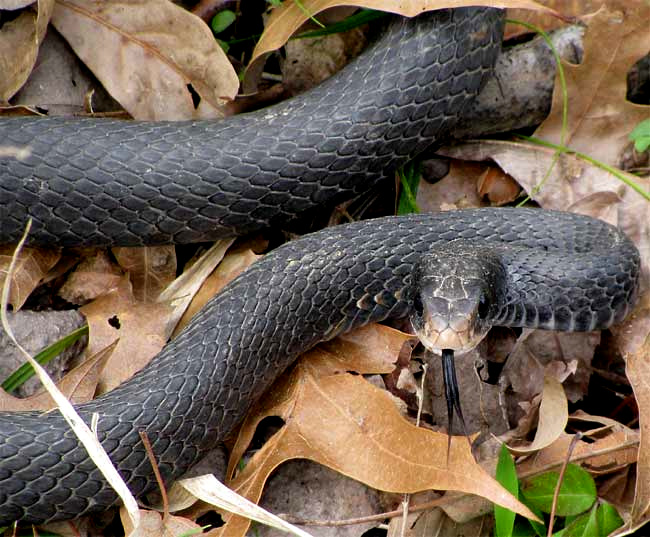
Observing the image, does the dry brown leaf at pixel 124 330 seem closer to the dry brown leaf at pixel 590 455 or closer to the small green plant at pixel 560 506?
the small green plant at pixel 560 506

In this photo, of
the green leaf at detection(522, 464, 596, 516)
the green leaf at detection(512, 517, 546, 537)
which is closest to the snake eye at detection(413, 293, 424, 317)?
the green leaf at detection(522, 464, 596, 516)

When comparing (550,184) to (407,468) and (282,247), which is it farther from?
(407,468)

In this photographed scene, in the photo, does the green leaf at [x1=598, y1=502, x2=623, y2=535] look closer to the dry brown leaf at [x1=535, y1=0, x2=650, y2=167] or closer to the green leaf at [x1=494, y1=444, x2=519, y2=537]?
the green leaf at [x1=494, y1=444, x2=519, y2=537]

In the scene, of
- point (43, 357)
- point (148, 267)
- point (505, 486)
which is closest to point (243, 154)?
point (148, 267)

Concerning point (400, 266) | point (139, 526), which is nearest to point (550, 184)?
point (400, 266)

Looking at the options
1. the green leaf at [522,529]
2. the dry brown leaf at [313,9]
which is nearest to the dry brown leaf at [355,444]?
the green leaf at [522,529]

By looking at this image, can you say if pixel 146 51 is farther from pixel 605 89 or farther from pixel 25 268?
pixel 605 89
